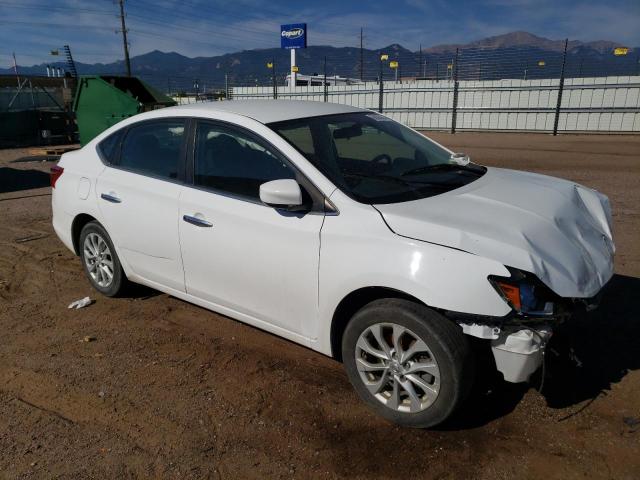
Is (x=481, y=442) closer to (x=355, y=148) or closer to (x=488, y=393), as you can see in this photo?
(x=488, y=393)

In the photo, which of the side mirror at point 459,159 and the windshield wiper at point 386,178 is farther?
the side mirror at point 459,159

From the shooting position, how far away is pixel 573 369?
130 inches

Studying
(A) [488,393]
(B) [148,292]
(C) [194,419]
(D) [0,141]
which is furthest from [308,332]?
(D) [0,141]

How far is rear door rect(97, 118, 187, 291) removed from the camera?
368 cm

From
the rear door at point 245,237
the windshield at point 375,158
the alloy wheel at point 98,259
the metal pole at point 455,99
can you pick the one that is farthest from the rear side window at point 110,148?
the metal pole at point 455,99

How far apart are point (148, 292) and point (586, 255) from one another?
3636mm

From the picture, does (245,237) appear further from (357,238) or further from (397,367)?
(397,367)

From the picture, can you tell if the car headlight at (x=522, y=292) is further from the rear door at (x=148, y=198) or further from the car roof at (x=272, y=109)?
the rear door at (x=148, y=198)

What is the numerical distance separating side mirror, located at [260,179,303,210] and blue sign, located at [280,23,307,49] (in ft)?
111

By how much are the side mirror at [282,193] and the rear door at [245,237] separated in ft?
0.42

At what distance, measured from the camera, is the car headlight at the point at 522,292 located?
2.39 metres

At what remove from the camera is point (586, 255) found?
272 cm

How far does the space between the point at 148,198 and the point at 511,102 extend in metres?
20.2

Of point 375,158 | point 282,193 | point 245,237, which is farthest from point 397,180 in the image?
point 245,237
